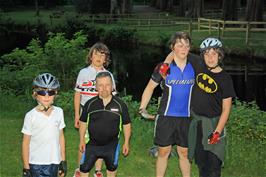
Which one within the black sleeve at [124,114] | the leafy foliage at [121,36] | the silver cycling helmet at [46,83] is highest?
the silver cycling helmet at [46,83]

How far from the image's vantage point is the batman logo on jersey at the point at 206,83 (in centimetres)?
523

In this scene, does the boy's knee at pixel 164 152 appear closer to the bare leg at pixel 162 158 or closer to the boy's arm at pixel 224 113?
the bare leg at pixel 162 158

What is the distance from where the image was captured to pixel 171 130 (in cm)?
555

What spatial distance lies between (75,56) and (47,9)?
53599 mm

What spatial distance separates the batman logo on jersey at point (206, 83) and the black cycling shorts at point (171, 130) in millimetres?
481

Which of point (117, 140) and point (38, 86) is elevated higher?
point (38, 86)

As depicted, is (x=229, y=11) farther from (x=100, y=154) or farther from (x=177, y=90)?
(x=100, y=154)

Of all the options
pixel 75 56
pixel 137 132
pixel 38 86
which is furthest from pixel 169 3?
pixel 38 86

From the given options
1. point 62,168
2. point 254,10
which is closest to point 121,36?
point 254,10

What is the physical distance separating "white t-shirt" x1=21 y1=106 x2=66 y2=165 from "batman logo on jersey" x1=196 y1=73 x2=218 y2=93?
5.56ft

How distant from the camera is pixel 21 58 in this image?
14766 mm

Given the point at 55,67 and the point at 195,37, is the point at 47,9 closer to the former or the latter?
the point at 195,37

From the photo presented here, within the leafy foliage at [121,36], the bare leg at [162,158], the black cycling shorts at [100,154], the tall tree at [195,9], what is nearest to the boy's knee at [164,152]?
the bare leg at [162,158]

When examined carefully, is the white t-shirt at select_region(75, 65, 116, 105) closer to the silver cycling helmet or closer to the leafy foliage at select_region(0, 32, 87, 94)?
the silver cycling helmet
